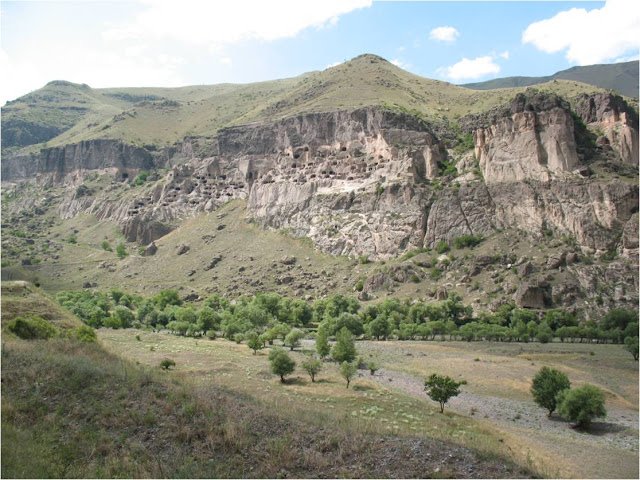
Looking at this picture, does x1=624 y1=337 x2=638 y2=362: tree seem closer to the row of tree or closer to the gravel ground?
the row of tree

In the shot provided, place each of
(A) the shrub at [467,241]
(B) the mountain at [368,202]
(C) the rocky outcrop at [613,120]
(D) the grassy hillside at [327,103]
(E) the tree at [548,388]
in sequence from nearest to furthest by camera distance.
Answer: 1. (E) the tree at [548,388]
2. (B) the mountain at [368,202]
3. (A) the shrub at [467,241]
4. (C) the rocky outcrop at [613,120]
5. (D) the grassy hillside at [327,103]

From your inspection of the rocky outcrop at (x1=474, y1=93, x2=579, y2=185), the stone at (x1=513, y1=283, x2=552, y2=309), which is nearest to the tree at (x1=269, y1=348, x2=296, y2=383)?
the stone at (x1=513, y1=283, x2=552, y2=309)

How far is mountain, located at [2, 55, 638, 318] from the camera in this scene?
82.2 meters

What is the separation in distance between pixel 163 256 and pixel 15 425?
102237mm

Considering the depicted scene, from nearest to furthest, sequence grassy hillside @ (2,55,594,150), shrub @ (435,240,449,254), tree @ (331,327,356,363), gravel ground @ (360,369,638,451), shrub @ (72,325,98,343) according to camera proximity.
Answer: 1. gravel ground @ (360,369,638,451)
2. shrub @ (72,325,98,343)
3. tree @ (331,327,356,363)
4. shrub @ (435,240,449,254)
5. grassy hillside @ (2,55,594,150)

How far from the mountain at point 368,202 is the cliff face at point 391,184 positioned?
312mm

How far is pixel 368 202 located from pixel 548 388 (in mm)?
72443

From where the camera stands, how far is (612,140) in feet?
315

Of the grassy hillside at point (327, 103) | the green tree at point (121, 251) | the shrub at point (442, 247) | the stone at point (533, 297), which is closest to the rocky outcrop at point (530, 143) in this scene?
the shrub at point (442, 247)

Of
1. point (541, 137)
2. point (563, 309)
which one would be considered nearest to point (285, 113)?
point (541, 137)

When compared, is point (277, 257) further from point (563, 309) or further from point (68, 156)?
point (68, 156)

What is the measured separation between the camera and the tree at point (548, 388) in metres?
37.8

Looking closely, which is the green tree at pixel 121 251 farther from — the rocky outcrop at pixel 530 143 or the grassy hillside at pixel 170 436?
the grassy hillside at pixel 170 436

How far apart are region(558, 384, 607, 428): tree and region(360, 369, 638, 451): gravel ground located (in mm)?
708
